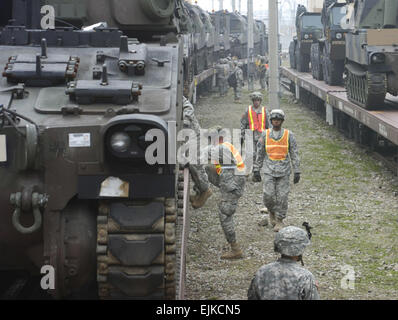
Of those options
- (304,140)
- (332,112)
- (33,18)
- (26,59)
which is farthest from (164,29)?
(332,112)

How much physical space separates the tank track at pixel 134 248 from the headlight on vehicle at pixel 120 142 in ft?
1.35

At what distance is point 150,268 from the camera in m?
5.23

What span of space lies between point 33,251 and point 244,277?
3147 millimetres

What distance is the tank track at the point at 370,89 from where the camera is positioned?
14.1m

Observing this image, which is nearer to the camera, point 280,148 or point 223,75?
point 280,148

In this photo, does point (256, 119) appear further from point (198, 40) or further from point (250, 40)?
point (250, 40)

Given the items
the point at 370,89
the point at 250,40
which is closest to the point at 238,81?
the point at 250,40

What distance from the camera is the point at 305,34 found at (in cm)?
2741

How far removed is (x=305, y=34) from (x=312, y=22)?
586mm

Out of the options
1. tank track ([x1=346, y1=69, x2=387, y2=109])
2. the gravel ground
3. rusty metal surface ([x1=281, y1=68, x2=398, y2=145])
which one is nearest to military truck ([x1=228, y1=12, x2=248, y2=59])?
rusty metal surface ([x1=281, y1=68, x2=398, y2=145])

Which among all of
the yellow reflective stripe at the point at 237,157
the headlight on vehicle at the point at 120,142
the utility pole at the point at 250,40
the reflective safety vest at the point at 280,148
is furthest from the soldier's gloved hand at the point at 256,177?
the utility pole at the point at 250,40

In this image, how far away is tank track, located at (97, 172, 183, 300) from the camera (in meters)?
5.17

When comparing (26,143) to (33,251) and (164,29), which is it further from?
(164,29)
